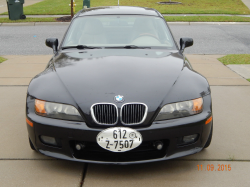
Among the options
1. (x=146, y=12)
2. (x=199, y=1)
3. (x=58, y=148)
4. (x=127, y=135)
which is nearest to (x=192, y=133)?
(x=127, y=135)

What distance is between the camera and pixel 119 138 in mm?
2818

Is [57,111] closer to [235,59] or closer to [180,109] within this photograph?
[180,109]

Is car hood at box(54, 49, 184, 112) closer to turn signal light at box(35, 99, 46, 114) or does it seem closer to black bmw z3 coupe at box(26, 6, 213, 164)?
black bmw z3 coupe at box(26, 6, 213, 164)

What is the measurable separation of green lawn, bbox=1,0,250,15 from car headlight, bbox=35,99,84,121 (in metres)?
14.4

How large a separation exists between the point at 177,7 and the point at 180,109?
17013mm

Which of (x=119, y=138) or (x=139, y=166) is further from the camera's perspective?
(x=139, y=166)

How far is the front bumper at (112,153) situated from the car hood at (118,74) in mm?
199

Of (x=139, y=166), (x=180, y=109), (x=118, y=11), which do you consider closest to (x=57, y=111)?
(x=139, y=166)

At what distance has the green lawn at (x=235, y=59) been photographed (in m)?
7.66

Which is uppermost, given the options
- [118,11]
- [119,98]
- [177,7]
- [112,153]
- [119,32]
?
[118,11]

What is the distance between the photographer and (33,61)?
7875 mm

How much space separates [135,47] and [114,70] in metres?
0.92
